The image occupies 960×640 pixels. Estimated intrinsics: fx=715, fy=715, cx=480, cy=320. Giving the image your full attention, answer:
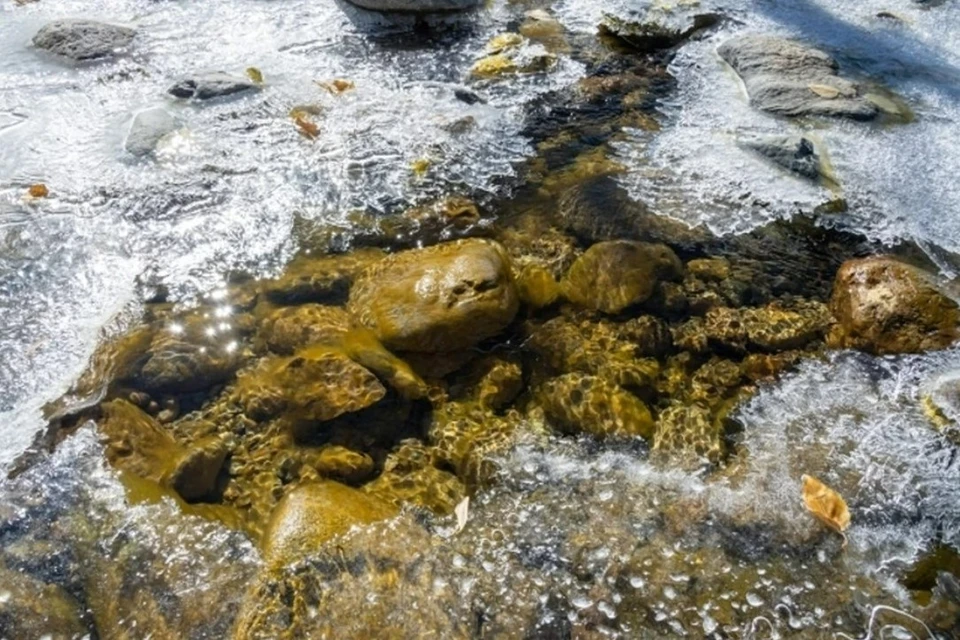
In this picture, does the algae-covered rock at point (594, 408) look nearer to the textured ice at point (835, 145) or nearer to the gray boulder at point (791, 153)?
the textured ice at point (835, 145)

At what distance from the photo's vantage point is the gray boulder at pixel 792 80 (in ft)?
18.0

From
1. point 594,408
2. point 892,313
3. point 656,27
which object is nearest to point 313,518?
point 594,408

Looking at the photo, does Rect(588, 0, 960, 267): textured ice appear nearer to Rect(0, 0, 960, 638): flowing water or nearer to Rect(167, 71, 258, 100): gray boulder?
Rect(0, 0, 960, 638): flowing water

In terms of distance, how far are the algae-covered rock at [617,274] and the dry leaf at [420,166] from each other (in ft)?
4.44

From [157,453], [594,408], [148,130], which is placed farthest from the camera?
[148,130]

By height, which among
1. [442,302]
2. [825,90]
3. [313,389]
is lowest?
[313,389]

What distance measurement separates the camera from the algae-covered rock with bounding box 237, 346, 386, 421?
3549 mm

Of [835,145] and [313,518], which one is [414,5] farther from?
[313,518]

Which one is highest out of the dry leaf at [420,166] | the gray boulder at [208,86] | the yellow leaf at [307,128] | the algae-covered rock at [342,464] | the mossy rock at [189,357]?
the gray boulder at [208,86]

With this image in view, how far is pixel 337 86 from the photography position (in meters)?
5.74

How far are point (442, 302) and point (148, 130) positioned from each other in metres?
2.85

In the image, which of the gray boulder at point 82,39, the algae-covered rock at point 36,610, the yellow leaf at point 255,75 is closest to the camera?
the algae-covered rock at point 36,610

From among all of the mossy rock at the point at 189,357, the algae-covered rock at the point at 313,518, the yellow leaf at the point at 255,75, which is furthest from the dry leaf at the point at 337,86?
the algae-covered rock at the point at 313,518

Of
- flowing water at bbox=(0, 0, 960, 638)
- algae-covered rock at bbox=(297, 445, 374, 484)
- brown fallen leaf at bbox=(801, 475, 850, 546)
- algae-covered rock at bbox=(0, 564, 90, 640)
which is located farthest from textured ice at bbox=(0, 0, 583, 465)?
brown fallen leaf at bbox=(801, 475, 850, 546)
